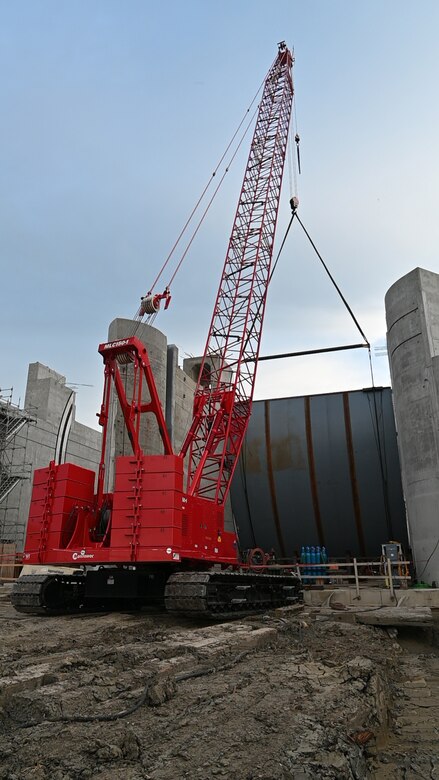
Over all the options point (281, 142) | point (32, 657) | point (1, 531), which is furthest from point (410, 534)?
point (1, 531)

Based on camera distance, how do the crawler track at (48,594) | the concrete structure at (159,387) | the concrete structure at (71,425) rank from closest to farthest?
the crawler track at (48,594) → the concrete structure at (159,387) → the concrete structure at (71,425)

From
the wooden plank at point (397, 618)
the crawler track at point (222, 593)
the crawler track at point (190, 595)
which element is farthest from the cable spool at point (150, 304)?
the wooden plank at point (397, 618)

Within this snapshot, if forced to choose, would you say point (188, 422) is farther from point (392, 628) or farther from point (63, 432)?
point (392, 628)

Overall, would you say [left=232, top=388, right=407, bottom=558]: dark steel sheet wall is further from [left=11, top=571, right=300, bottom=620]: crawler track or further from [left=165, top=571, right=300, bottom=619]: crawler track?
[left=165, top=571, right=300, bottom=619]: crawler track

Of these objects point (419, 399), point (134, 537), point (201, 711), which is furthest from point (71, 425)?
point (201, 711)

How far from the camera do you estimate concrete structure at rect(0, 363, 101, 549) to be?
3466 centimetres

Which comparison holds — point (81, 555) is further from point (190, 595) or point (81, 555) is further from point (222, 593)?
point (222, 593)

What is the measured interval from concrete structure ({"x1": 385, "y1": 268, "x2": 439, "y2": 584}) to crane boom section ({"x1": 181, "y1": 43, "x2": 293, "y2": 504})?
5347 mm

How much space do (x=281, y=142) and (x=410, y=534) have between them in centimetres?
1744

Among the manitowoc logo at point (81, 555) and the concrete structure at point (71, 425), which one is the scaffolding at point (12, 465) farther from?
the manitowoc logo at point (81, 555)

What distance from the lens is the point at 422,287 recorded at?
1805 cm

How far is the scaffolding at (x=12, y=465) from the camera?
33188 mm

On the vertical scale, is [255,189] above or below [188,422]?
above

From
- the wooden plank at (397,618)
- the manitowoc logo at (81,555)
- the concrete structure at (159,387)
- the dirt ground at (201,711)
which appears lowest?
the dirt ground at (201,711)
